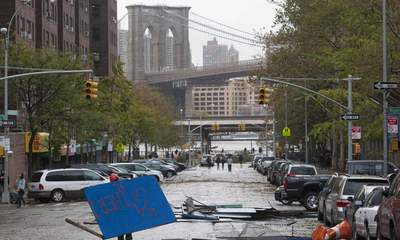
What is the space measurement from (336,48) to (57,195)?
20431 mm

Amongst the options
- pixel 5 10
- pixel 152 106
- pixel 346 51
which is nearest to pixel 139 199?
pixel 346 51

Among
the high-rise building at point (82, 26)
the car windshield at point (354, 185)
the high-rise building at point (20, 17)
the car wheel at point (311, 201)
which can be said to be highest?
the high-rise building at point (82, 26)

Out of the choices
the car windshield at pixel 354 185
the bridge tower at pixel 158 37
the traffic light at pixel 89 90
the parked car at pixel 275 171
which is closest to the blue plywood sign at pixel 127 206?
the car windshield at pixel 354 185

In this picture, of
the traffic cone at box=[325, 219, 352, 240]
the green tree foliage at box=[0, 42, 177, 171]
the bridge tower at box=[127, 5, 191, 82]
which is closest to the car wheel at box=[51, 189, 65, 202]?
the green tree foliage at box=[0, 42, 177, 171]

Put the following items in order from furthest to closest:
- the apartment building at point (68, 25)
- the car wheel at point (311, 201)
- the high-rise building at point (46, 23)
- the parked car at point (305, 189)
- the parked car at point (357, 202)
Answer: the high-rise building at point (46, 23)
the apartment building at point (68, 25)
the parked car at point (305, 189)
the car wheel at point (311, 201)
the parked car at point (357, 202)

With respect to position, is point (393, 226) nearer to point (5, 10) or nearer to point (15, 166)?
point (15, 166)

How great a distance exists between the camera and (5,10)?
2712 inches

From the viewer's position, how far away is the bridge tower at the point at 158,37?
176 metres

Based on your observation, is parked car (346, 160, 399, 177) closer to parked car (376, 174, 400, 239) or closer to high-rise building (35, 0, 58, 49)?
parked car (376, 174, 400, 239)

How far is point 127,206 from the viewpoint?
46.2ft

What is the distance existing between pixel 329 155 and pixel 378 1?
49.5 metres

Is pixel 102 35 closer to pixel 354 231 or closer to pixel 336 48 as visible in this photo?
pixel 336 48

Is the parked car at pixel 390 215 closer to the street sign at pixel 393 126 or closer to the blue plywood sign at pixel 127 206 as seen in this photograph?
the blue plywood sign at pixel 127 206

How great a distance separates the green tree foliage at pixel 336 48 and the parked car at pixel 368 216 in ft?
55.6
